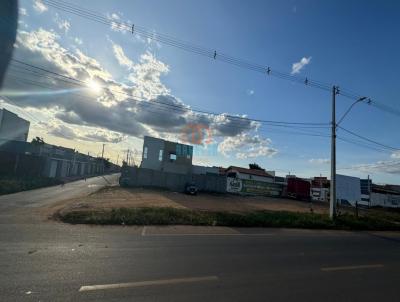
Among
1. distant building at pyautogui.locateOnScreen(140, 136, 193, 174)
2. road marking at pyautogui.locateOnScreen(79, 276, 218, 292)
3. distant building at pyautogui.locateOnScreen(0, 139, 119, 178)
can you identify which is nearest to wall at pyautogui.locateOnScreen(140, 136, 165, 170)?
distant building at pyautogui.locateOnScreen(140, 136, 193, 174)

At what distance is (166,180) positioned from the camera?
3878cm

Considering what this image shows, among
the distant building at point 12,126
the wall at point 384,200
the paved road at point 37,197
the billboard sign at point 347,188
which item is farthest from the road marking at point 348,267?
the distant building at point 12,126

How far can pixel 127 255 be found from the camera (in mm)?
7340

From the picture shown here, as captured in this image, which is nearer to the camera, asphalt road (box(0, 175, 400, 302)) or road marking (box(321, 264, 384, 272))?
asphalt road (box(0, 175, 400, 302))

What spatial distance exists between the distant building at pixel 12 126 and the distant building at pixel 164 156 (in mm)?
21695

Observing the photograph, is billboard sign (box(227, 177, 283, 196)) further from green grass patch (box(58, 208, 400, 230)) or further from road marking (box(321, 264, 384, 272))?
road marking (box(321, 264, 384, 272))

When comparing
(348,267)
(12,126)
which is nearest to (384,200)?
(348,267)

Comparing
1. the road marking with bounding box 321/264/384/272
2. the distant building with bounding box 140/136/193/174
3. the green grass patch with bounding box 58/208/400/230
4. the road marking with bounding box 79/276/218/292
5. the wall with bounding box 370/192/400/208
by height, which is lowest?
the road marking with bounding box 79/276/218/292

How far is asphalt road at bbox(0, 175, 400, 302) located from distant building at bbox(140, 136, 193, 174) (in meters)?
35.3

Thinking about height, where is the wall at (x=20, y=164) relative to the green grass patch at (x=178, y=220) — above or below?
above

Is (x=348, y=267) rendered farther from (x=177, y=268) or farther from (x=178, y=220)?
(x=178, y=220)

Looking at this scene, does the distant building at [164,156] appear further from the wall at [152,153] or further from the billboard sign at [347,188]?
the billboard sign at [347,188]

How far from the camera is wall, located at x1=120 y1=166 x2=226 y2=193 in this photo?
36.6m

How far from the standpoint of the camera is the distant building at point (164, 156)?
46.2 metres
